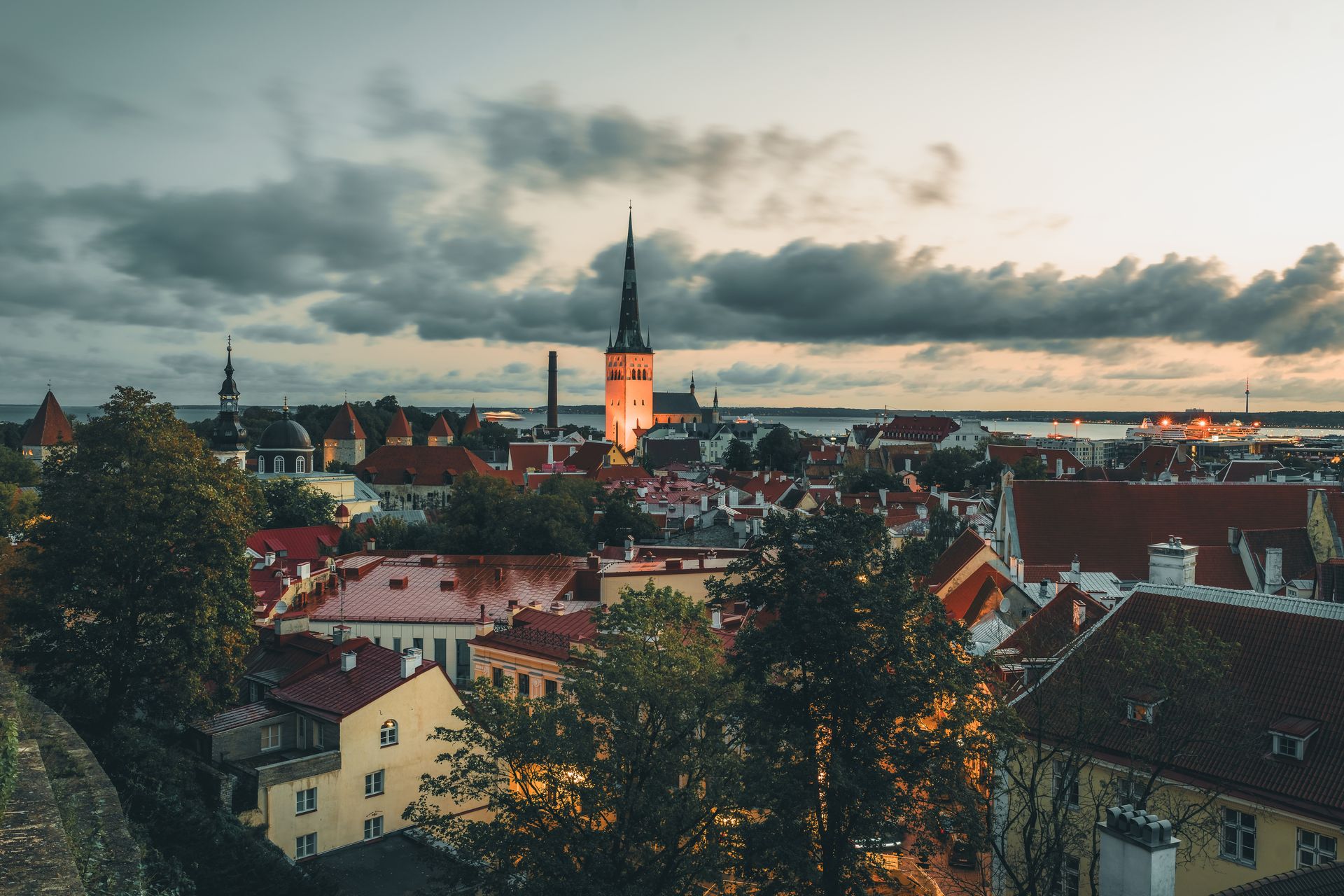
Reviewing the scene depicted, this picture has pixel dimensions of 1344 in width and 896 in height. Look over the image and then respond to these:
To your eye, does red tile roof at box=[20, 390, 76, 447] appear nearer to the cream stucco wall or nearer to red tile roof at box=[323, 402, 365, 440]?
red tile roof at box=[323, 402, 365, 440]

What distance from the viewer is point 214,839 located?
60.6 ft

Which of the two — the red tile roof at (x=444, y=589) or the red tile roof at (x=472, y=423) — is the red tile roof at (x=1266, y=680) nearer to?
the red tile roof at (x=444, y=589)

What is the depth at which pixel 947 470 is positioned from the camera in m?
104

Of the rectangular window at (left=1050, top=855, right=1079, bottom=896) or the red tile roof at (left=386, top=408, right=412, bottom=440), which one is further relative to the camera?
the red tile roof at (left=386, top=408, right=412, bottom=440)

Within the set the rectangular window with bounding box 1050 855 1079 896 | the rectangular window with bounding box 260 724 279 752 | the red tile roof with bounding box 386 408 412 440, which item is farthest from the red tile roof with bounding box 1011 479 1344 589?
the red tile roof with bounding box 386 408 412 440

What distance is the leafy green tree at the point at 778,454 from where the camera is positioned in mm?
140500

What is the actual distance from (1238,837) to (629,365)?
175 metres

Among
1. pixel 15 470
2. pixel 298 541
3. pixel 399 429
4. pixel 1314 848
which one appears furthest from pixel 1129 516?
pixel 399 429

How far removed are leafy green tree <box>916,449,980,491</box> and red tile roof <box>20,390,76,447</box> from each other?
98.8m

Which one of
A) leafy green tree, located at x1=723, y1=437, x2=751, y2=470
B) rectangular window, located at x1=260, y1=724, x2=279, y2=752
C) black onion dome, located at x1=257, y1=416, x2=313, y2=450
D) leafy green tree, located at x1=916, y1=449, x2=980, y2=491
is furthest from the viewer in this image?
leafy green tree, located at x1=723, y1=437, x2=751, y2=470

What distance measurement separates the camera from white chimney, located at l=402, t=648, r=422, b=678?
82.9ft

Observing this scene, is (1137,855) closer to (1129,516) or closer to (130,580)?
(130,580)

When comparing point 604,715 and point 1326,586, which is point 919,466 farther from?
point 604,715

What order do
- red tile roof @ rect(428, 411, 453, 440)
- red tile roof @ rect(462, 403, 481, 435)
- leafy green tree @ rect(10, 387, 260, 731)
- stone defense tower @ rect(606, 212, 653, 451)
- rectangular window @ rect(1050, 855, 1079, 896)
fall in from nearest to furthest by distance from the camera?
rectangular window @ rect(1050, 855, 1079, 896) → leafy green tree @ rect(10, 387, 260, 731) → red tile roof @ rect(428, 411, 453, 440) → red tile roof @ rect(462, 403, 481, 435) → stone defense tower @ rect(606, 212, 653, 451)
